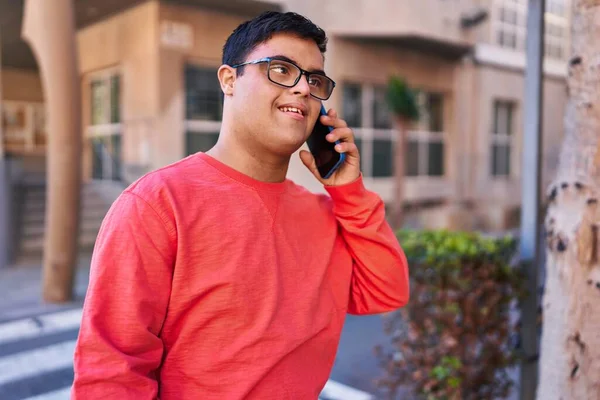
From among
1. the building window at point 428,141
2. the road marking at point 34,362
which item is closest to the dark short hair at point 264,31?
the road marking at point 34,362

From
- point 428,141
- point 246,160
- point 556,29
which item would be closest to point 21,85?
point 428,141

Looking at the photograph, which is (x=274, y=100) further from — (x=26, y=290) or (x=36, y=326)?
(x=26, y=290)

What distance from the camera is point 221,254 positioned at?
1508mm

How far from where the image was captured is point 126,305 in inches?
53.4

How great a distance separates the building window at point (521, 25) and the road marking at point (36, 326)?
14474 millimetres


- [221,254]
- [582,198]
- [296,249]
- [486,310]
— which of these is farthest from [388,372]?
[221,254]

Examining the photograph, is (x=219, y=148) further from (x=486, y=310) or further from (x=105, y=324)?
(x=486, y=310)

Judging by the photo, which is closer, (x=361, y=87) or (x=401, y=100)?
(x=401, y=100)

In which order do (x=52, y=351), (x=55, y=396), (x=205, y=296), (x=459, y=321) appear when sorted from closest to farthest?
(x=205, y=296) < (x=459, y=321) < (x=55, y=396) < (x=52, y=351)

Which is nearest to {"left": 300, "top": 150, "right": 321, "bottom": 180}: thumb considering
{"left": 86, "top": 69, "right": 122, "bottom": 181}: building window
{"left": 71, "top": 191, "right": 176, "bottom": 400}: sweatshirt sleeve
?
{"left": 71, "top": 191, "right": 176, "bottom": 400}: sweatshirt sleeve

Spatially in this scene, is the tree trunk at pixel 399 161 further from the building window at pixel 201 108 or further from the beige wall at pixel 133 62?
the beige wall at pixel 133 62

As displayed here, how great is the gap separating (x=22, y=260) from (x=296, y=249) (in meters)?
9.85

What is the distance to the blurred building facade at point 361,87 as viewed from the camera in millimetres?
11055

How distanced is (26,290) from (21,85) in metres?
11.5
